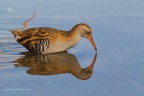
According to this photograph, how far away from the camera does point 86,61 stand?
708 centimetres

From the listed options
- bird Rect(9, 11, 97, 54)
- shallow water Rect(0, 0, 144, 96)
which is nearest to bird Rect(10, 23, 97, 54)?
bird Rect(9, 11, 97, 54)

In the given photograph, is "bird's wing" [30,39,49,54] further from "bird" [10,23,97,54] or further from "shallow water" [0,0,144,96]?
"shallow water" [0,0,144,96]

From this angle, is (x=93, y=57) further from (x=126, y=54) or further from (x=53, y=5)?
(x=53, y=5)

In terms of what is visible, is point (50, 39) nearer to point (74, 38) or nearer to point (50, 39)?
point (50, 39)

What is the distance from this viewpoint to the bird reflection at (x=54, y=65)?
642cm

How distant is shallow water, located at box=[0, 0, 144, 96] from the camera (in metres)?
5.71

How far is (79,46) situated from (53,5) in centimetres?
252

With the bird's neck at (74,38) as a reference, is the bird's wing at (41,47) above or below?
below

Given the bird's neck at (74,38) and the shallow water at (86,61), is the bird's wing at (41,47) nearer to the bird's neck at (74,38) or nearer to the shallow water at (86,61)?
the shallow water at (86,61)

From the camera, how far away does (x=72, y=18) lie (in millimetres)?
9695

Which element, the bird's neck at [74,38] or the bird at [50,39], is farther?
the bird's neck at [74,38]

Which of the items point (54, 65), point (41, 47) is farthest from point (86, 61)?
point (41, 47)

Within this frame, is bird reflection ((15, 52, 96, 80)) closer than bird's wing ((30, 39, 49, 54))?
Yes

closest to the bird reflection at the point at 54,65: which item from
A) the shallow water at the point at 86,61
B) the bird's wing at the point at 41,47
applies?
the shallow water at the point at 86,61
